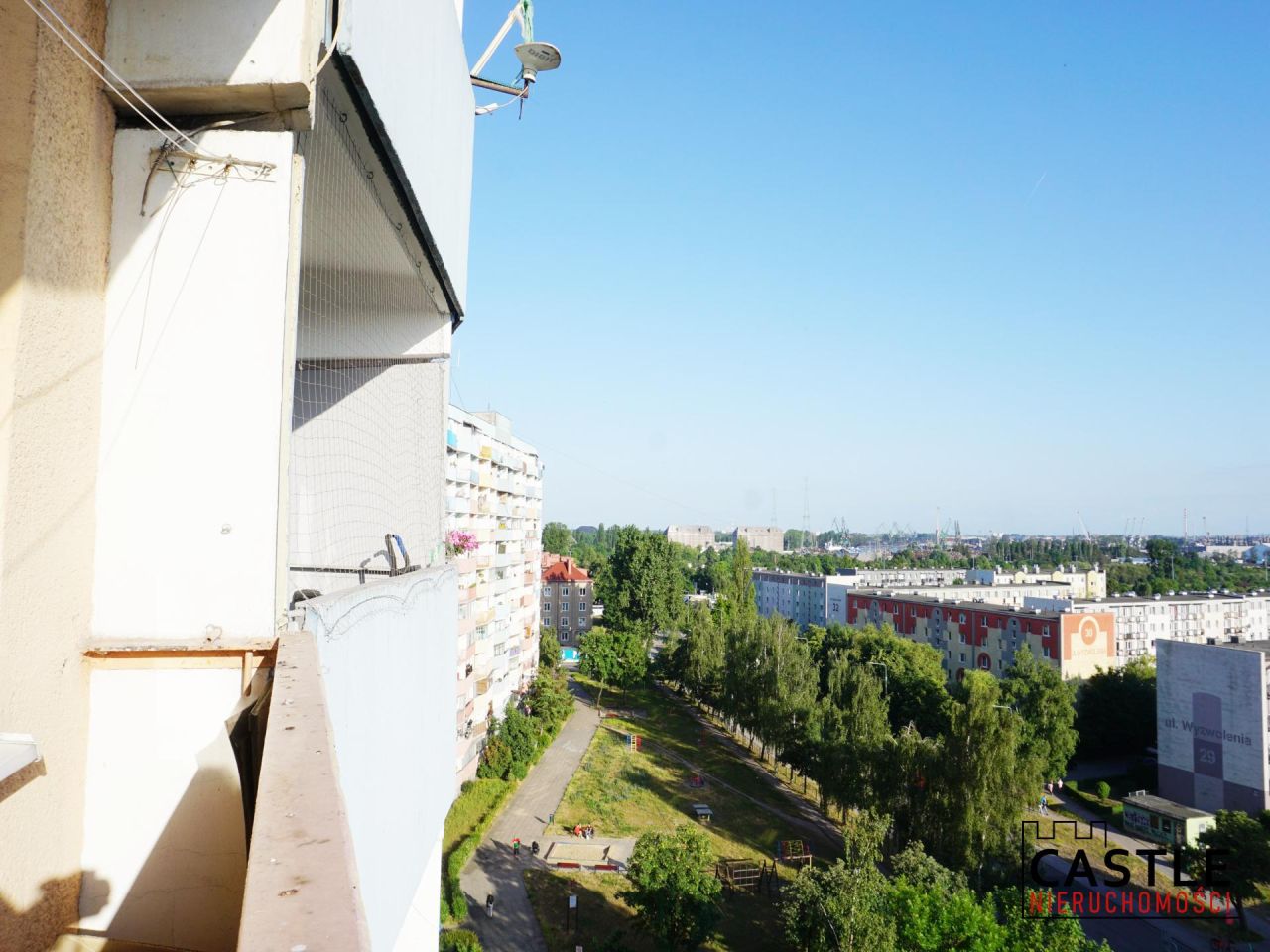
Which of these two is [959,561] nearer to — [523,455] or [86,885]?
[523,455]

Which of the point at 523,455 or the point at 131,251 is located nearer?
the point at 131,251

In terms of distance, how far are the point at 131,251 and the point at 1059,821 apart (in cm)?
2633

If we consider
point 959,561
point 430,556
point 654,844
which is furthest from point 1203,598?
point 959,561

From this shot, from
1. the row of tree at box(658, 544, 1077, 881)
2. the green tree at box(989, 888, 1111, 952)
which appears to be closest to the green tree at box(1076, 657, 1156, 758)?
the row of tree at box(658, 544, 1077, 881)

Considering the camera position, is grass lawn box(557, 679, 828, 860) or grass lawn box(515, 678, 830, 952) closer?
grass lawn box(515, 678, 830, 952)

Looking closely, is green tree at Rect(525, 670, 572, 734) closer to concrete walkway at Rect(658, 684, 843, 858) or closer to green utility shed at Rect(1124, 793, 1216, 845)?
concrete walkway at Rect(658, 684, 843, 858)

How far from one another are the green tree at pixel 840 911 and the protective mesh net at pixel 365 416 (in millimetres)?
11029

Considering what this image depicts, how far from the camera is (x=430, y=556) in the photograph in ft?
12.1

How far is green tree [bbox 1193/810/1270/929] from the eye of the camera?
1609 cm

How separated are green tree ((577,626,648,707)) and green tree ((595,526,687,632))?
4178 millimetres

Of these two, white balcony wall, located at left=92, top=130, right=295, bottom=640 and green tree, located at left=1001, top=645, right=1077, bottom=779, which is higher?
white balcony wall, located at left=92, top=130, right=295, bottom=640

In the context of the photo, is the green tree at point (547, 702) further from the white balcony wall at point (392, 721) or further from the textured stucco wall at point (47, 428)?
the textured stucco wall at point (47, 428)

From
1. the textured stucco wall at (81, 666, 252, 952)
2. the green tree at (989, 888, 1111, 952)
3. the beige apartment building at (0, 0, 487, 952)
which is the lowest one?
the green tree at (989, 888, 1111, 952)

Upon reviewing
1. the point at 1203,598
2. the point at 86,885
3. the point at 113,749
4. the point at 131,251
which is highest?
the point at 131,251
